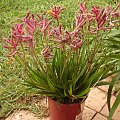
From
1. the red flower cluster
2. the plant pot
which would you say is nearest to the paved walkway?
the plant pot

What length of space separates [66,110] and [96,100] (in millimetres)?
430

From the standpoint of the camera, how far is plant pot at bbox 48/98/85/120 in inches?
57.7

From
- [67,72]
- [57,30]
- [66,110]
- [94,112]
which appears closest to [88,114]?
[94,112]

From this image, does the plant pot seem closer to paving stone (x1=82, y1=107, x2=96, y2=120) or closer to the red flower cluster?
paving stone (x1=82, y1=107, x2=96, y2=120)

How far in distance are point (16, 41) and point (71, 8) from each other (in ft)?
5.29

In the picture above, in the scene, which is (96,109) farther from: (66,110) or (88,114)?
(66,110)

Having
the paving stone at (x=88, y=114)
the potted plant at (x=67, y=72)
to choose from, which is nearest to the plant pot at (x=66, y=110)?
the potted plant at (x=67, y=72)

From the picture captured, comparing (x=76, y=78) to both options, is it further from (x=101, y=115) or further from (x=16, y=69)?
(x=16, y=69)

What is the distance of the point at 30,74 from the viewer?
4.61 ft

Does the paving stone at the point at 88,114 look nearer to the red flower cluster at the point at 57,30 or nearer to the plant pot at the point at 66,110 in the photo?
the plant pot at the point at 66,110

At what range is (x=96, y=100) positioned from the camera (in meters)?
1.86

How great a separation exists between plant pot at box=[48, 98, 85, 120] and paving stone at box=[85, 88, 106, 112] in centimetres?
32

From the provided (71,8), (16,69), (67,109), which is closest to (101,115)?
(67,109)

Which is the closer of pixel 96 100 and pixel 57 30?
pixel 57 30
